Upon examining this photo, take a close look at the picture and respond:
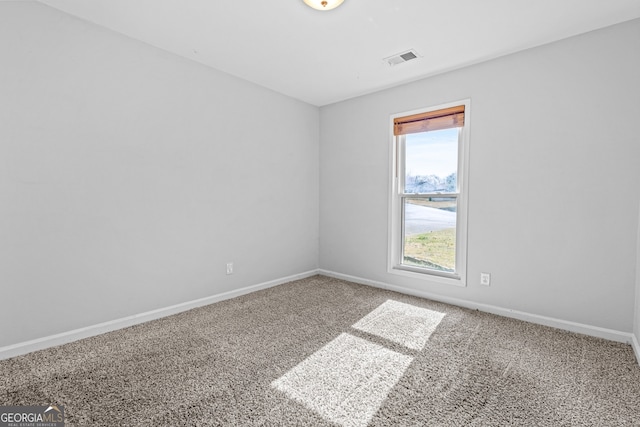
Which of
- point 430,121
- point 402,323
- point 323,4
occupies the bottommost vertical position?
point 402,323

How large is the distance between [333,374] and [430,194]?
2.27 meters

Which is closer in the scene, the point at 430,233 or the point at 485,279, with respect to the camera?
the point at 485,279

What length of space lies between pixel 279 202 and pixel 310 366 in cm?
226

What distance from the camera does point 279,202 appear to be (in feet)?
12.6

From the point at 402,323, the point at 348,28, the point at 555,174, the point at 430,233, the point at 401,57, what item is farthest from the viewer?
the point at 430,233

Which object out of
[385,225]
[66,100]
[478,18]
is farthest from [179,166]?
[478,18]

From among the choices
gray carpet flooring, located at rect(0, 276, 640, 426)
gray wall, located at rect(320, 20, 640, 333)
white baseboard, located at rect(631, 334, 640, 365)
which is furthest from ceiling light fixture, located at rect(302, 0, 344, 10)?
white baseboard, located at rect(631, 334, 640, 365)

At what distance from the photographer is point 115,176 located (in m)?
2.46

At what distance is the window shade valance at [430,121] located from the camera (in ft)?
10.0

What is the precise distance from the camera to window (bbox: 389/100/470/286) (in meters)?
3.10

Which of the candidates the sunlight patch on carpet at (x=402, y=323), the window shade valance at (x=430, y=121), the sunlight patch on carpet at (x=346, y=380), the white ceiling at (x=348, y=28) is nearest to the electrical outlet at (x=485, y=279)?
the sunlight patch on carpet at (x=402, y=323)

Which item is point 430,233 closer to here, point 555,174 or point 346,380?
point 555,174

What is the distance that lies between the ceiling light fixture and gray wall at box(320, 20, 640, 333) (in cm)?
162

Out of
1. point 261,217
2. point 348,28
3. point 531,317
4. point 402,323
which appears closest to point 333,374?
point 402,323
